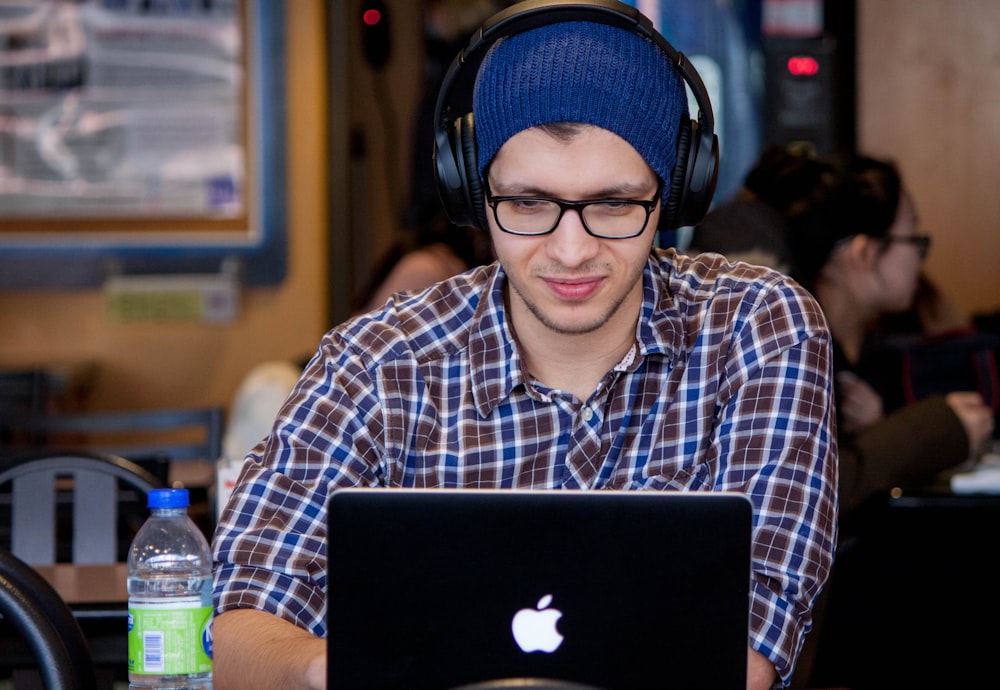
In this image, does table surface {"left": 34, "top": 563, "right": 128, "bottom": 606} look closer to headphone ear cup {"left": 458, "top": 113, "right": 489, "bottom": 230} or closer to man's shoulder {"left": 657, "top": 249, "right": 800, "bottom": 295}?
headphone ear cup {"left": 458, "top": 113, "right": 489, "bottom": 230}

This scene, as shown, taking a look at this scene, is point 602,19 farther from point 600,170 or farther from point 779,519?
point 779,519

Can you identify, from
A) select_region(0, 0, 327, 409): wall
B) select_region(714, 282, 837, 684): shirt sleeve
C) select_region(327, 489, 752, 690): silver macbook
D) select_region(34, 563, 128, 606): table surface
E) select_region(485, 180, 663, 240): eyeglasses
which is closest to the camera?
select_region(327, 489, 752, 690): silver macbook

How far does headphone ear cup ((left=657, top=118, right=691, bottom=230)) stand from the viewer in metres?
1.59

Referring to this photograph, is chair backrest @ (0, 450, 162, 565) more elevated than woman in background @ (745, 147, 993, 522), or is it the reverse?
woman in background @ (745, 147, 993, 522)

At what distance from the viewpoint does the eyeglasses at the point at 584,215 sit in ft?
4.88

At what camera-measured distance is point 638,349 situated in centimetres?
158

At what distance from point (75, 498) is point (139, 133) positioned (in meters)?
2.48

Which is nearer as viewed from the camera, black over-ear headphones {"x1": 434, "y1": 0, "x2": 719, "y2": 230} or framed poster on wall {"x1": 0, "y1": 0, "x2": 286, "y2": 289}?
black over-ear headphones {"x1": 434, "y1": 0, "x2": 719, "y2": 230}

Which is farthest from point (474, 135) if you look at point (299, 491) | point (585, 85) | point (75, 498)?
point (75, 498)

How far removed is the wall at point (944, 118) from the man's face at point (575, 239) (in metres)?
3.31

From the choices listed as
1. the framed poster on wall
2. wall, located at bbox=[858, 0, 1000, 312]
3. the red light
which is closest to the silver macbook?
the red light

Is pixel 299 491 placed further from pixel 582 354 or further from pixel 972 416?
pixel 972 416

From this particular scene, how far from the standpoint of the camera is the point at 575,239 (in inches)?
58.5

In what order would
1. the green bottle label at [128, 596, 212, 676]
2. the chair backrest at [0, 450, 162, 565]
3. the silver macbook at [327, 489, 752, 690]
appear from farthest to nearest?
the chair backrest at [0, 450, 162, 565] < the green bottle label at [128, 596, 212, 676] < the silver macbook at [327, 489, 752, 690]
